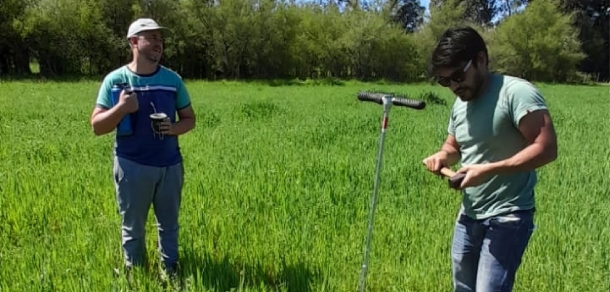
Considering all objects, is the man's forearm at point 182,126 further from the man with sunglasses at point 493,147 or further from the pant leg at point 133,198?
the man with sunglasses at point 493,147

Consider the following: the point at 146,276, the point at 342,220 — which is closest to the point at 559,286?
the point at 342,220

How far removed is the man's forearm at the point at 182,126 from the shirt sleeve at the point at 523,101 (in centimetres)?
206

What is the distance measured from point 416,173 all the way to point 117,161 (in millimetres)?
4167

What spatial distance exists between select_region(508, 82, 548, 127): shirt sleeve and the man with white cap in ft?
6.60

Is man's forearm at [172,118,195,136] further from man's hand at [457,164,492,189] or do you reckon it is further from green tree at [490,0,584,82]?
green tree at [490,0,584,82]

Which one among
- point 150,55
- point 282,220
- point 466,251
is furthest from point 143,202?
point 466,251

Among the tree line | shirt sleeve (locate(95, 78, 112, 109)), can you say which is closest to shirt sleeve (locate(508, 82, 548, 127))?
shirt sleeve (locate(95, 78, 112, 109))

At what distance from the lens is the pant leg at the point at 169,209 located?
322 cm

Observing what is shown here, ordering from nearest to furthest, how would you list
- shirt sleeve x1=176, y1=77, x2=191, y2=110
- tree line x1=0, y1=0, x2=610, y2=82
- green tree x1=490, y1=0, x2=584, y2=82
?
1. shirt sleeve x1=176, y1=77, x2=191, y2=110
2. tree line x1=0, y1=0, x2=610, y2=82
3. green tree x1=490, y1=0, x2=584, y2=82

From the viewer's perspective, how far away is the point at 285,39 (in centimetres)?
4394

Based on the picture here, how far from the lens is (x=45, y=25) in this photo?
33438 mm

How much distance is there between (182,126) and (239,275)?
114 centimetres

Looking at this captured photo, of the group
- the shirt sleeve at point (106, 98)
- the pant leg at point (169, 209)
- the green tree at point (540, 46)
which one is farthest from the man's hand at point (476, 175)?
the green tree at point (540, 46)

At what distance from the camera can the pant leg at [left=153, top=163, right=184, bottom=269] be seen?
3219mm
